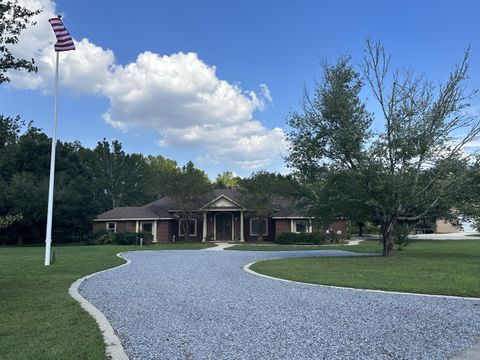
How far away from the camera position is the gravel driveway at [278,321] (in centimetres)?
566

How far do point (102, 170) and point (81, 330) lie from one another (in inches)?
2422

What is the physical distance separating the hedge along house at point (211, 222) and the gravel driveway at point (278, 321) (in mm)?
26181

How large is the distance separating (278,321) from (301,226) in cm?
3122

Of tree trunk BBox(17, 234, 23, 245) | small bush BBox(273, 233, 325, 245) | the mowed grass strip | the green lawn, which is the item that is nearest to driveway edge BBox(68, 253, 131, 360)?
the green lawn

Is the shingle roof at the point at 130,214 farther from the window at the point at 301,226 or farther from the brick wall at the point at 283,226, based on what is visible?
the window at the point at 301,226

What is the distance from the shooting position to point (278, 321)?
7250mm

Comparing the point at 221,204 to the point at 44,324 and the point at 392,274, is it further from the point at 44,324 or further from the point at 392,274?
the point at 44,324

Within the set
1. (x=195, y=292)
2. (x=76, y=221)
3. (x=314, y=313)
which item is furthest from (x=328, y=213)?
(x=76, y=221)

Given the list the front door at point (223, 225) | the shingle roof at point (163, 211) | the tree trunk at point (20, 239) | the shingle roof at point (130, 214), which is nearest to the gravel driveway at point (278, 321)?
the shingle roof at point (163, 211)

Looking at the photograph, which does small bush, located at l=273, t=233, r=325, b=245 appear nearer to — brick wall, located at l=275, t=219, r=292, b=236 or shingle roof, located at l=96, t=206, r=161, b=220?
brick wall, located at l=275, t=219, r=292, b=236

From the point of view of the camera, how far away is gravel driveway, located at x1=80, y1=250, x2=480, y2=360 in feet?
18.6

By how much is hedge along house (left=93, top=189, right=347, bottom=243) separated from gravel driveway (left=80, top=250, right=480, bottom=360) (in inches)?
1031

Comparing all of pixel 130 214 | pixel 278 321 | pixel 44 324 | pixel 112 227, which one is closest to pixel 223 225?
pixel 130 214

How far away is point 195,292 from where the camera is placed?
34.3 ft
